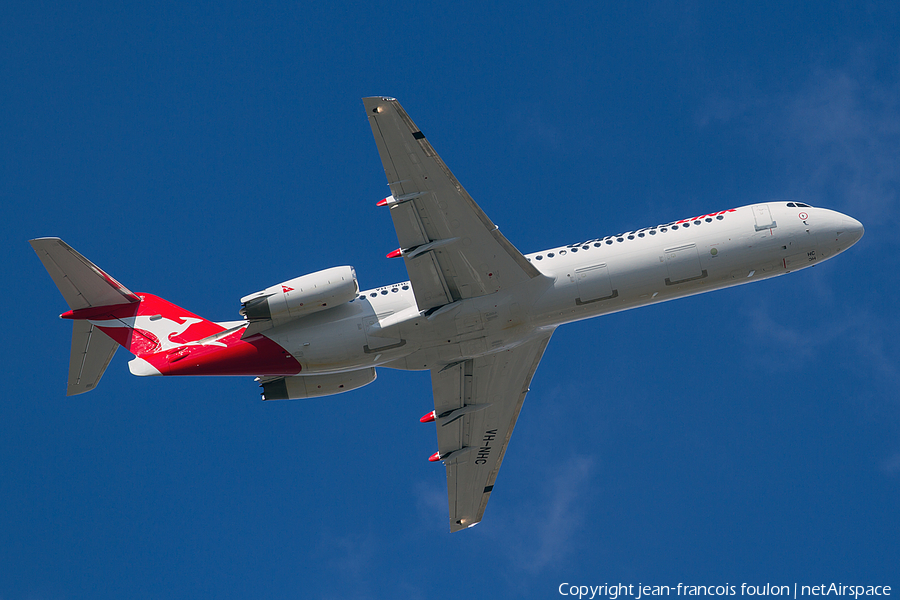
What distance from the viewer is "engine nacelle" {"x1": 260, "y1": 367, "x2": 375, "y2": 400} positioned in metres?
32.4

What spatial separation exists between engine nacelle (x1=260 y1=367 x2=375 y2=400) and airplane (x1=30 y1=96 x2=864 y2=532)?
9cm

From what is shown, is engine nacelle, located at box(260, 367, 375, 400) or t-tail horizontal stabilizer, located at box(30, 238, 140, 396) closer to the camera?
t-tail horizontal stabilizer, located at box(30, 238, 140, 396)

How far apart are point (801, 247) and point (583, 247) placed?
849 centimetres

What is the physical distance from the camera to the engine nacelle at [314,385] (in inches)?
1276

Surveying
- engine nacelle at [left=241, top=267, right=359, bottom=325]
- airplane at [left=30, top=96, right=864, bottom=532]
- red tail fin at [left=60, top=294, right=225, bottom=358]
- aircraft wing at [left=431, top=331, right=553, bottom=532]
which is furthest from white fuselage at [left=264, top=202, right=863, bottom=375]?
red tail fin at [left=60, top=294, right=225, bottom=358]

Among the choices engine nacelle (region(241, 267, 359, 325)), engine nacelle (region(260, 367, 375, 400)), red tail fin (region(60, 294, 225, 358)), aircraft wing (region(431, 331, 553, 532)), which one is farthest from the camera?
aircraft wing (region(431, 331, 553, 532))

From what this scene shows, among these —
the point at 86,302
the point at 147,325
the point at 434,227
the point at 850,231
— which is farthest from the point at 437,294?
the point at 850,231

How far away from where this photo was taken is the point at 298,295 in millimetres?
29375

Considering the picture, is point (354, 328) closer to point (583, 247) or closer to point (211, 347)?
point (211, 347)

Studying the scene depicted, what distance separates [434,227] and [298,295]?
554 centimetres

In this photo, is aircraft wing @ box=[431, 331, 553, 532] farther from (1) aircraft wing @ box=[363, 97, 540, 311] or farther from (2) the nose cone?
(2) the nose cone

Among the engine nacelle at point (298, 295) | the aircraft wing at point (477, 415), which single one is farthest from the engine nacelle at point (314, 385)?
the engine nacelle at point (298, 295)

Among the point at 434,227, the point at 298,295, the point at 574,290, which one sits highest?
the point at 434,227

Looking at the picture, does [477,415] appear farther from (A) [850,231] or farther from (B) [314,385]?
(A) [850,231]
